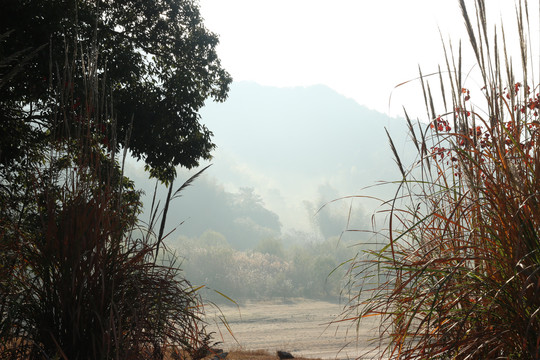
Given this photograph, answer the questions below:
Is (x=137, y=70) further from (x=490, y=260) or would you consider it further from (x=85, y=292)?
(x=490, y=260)

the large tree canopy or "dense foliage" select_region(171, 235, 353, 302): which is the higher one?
the large tree canopy

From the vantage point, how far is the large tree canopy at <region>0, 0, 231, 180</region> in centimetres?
620

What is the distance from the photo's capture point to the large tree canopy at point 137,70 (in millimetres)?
6195

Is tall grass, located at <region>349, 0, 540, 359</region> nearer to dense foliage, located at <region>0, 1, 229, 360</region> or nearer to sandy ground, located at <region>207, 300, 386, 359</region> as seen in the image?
dense foliage, located at <region>0, 1, 229, 360</region>

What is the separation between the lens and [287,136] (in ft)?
598

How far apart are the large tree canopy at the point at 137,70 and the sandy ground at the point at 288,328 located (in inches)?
626

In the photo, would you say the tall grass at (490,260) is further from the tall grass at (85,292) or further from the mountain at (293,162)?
the mountain at (293,162)

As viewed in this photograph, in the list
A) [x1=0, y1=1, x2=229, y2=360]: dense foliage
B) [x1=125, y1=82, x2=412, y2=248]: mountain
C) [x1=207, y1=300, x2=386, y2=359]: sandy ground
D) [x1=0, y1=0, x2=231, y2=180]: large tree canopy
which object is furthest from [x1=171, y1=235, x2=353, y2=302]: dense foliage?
[x1=0, y1=1, x2=229, y2=360]: dense foliage

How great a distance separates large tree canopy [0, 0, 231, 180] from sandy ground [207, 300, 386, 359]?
15.9 metres

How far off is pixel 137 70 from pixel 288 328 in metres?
30.0

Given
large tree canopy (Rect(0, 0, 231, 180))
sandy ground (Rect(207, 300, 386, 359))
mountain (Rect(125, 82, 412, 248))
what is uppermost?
mountain (Rect(125, 82, 412, 248))

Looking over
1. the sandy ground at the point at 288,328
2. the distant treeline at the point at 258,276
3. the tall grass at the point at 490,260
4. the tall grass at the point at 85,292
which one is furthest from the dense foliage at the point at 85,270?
the distant treeline at the point at 258,276

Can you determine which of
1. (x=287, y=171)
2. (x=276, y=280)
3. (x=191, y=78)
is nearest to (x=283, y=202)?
(x=287, y=171)

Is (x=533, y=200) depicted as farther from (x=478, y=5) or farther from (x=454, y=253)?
(x=478, y=5)
